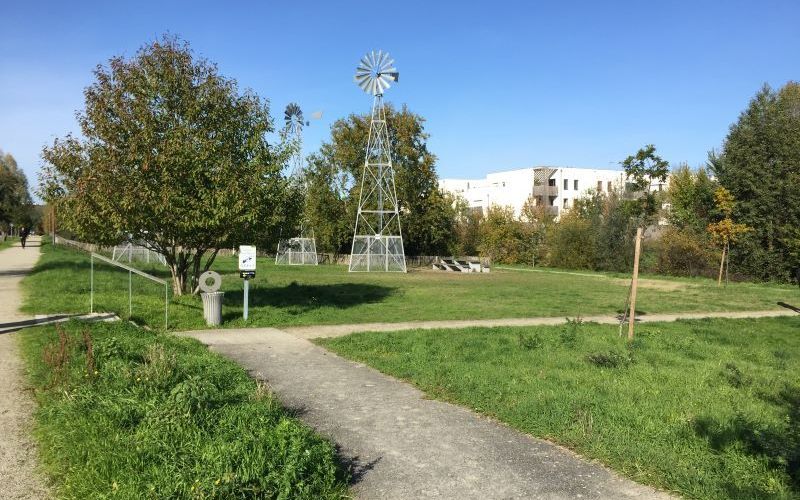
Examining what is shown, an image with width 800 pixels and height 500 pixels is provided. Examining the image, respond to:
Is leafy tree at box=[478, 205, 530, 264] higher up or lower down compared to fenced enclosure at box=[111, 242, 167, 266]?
higher up

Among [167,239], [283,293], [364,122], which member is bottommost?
[283,293]

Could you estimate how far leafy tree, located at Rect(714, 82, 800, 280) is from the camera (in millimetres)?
33125

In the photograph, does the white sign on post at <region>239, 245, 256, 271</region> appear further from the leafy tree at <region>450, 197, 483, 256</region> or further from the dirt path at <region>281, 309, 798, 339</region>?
the leafy tree at <region>450, 197, 483, 256</region>

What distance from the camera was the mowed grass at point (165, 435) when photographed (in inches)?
156

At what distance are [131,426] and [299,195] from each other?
11711 millimetres

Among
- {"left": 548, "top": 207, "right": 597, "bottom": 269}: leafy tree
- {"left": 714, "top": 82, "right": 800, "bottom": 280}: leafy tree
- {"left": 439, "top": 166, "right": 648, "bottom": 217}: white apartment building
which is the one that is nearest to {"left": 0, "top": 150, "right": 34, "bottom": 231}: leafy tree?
{"left": 548, "top": 207, "right": 597, "bottom": 269}: leafy tree

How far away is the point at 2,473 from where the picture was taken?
4539 mm

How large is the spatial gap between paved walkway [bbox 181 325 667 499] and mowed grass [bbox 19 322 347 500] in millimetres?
466

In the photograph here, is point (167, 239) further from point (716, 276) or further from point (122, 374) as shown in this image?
point (716, 276)

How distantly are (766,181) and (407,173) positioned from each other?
27376 mm

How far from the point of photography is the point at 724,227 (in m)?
31.0

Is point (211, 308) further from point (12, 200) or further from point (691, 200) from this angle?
point (12, 200)

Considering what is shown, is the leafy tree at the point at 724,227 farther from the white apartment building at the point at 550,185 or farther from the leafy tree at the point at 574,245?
the white apartment building at the point at 550,185

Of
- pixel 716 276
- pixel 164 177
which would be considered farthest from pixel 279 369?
pixel 716 276
